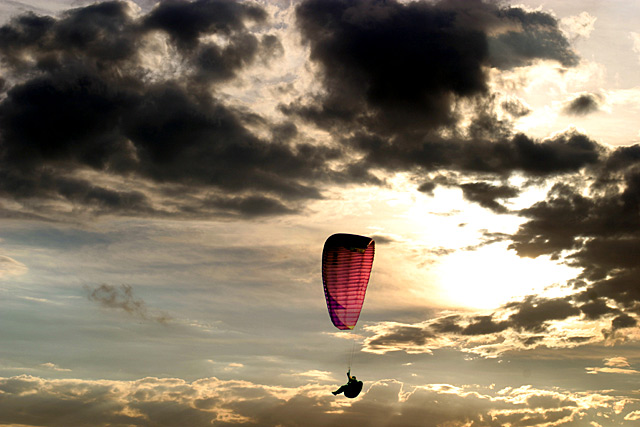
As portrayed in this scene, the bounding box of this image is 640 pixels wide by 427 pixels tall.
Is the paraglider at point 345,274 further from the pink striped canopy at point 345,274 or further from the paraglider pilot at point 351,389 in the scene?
the paraglider pilot at point 351,389

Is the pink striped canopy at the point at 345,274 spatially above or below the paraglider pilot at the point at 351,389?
above

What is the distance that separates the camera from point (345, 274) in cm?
7331

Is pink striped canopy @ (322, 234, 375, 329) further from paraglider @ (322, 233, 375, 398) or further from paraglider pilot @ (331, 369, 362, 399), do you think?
paraglider pilot @ (331, 369, 362, 399)

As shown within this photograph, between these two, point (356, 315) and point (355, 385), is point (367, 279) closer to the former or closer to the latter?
point (356, 315)

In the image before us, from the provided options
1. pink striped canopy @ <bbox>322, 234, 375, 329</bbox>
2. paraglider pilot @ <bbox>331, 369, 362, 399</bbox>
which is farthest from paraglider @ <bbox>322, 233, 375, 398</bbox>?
paraglider pilot @ <bbox>331, 369, 362, 399</bbox>

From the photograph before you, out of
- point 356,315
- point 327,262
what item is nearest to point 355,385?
point 356,315

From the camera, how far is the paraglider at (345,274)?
7288cm

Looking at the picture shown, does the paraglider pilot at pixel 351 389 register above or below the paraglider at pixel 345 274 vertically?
below

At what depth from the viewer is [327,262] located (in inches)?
2881

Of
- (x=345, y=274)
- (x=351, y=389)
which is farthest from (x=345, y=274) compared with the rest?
(x=351, y=389)

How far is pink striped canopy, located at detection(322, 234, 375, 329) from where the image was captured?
72875mm

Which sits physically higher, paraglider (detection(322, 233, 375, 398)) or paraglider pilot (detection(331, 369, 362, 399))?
paraglider (detection(322, 233, 375, 398))

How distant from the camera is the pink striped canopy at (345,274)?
72.9 m

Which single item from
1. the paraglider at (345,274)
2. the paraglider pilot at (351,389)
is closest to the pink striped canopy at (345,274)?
the paraglider at (345,274)
